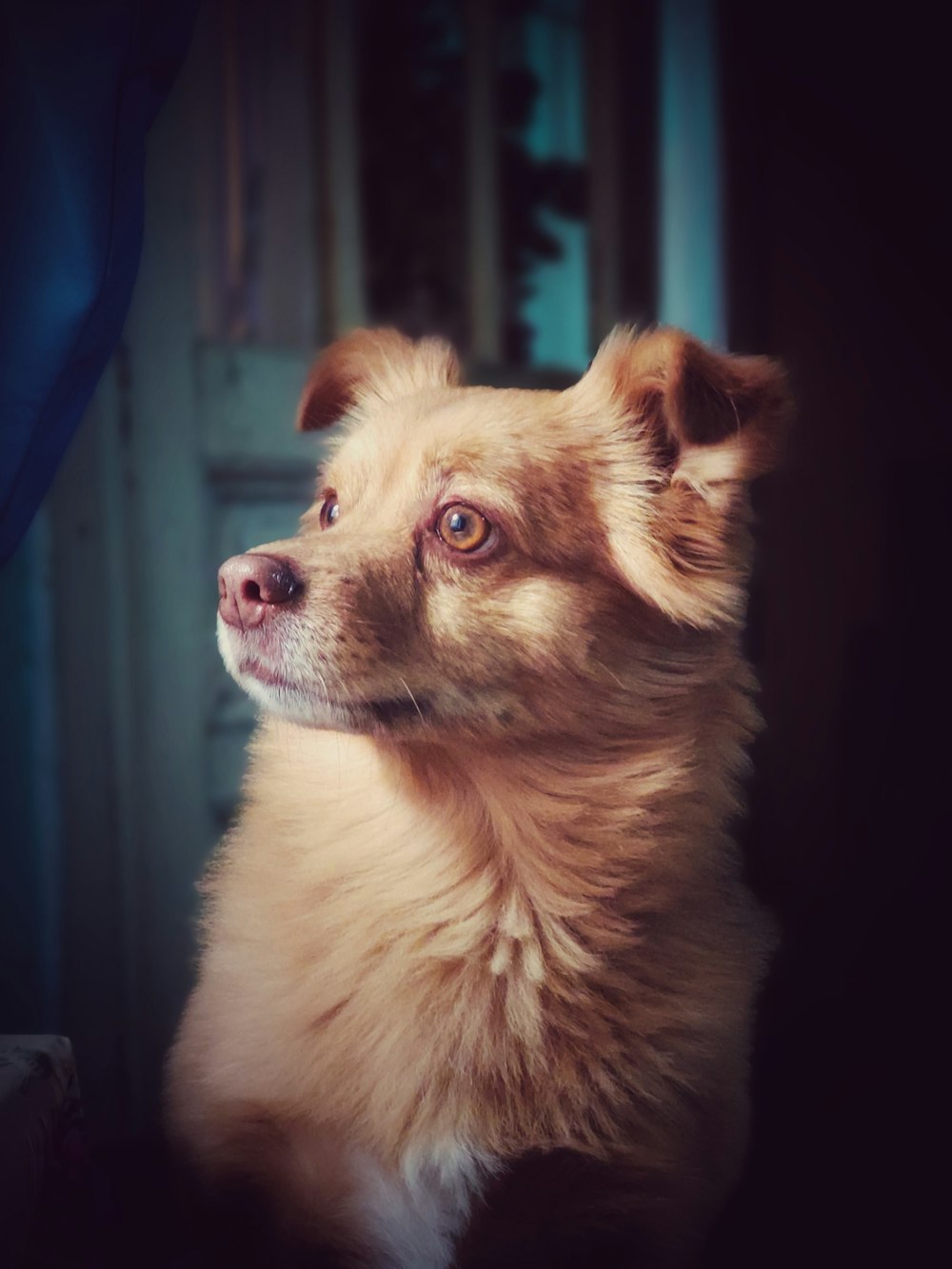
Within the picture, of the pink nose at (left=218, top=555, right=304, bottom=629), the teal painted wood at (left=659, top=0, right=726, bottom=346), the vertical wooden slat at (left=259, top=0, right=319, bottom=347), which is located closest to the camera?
the pink nose at (left=218, top=555, right=304, bottom=629)

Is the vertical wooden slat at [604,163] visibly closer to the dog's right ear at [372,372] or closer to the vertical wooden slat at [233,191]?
the dog's right ear at [372,372]

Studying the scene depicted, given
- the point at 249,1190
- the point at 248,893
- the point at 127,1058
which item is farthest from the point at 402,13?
the point at 127,1058

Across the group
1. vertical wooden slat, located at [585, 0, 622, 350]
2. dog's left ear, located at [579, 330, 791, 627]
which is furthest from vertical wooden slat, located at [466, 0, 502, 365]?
dog's left ear, located at [579, 330, 791, 627]

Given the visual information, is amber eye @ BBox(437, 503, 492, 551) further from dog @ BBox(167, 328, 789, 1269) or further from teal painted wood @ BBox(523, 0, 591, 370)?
teal painted wood @ BBox(523, 0, 591, 370)

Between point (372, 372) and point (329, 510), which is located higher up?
point (372, 372)

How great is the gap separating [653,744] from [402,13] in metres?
1.09

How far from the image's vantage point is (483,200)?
1542 millimetres

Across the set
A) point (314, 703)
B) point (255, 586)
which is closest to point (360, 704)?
point (314, 703)

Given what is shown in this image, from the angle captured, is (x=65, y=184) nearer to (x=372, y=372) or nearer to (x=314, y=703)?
(x=372, y=372)

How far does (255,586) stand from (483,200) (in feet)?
2.82

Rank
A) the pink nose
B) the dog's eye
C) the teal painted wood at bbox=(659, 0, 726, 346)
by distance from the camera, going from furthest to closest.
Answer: the teal painted wood at bbox=(659, 0, 726, 346), the dog's eye, the pink nose

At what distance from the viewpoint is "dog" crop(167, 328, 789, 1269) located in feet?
3.15

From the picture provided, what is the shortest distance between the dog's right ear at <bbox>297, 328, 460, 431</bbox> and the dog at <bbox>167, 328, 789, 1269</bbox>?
10 cm

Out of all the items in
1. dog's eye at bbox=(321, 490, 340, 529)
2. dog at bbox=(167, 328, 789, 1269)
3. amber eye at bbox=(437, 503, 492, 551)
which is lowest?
dog at bbox=(167, 328, 789, 1269)
